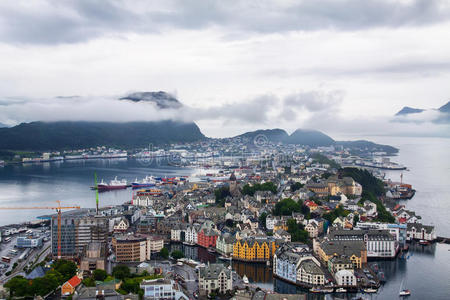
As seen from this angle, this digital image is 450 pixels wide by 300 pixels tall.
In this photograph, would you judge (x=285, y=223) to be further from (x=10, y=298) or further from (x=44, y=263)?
(x=10, y=298)

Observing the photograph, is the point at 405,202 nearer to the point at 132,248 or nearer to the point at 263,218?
the point at 263,218

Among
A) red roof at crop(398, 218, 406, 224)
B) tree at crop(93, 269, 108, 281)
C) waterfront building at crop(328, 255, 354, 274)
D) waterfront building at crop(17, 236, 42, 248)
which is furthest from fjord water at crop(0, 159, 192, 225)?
red roof at crop(398, 218, 406, 224)

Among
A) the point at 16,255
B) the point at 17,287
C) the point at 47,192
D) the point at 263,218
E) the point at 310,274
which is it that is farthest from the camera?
the point at 47,192

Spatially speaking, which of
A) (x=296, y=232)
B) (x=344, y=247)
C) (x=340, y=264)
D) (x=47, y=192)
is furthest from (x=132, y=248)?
(x=47, y=192)

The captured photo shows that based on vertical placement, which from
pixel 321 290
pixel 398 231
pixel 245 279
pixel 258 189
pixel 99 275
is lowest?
pixel 321 290

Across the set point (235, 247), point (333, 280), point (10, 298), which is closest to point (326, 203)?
point (235, 247)

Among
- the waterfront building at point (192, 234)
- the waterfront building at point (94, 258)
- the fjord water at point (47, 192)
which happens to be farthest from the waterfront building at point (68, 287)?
the fjord water at point (47, 192)
